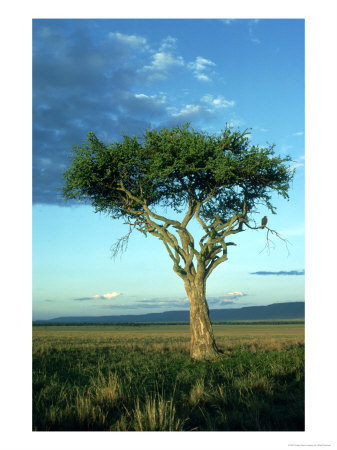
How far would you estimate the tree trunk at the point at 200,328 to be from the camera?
2070 cm

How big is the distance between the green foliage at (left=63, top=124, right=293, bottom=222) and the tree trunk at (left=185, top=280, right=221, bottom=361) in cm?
503

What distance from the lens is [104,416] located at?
955cm

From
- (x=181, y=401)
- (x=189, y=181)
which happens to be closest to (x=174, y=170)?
(x=189, y=181)

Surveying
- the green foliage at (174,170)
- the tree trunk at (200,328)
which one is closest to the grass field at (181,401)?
the tree trunk at (200,328)

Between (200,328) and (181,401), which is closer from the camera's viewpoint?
(181,401)

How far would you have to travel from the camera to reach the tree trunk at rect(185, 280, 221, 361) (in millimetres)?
20703

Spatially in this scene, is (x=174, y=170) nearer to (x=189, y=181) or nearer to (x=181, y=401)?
(x=189, y=181)

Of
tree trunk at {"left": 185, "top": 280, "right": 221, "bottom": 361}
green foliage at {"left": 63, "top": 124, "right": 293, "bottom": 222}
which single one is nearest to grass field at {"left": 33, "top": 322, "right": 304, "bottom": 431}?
tree trunk at {"left": 185, "top": 280, "right": 221, "bottom": 361}

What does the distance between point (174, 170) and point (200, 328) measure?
337 inches

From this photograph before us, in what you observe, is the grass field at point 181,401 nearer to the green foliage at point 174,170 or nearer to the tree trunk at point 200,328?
the tree trunk at point 200,328

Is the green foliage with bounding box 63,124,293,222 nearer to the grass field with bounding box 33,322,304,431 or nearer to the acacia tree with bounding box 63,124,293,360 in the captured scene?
the acacia tree with bounding box 63,124,293,360

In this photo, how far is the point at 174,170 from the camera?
22375mm
